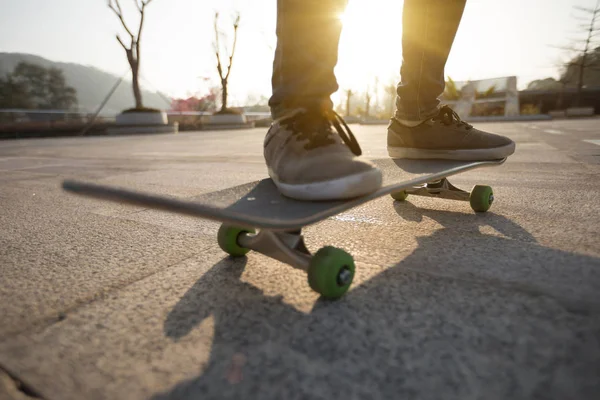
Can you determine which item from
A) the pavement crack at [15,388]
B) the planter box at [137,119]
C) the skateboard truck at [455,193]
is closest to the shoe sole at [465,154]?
the skateboard truck at [455,193]

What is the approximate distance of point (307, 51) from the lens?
1.14 m

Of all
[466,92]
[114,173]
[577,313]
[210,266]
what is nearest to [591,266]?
[577,313]

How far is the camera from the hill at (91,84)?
12084 centimetres

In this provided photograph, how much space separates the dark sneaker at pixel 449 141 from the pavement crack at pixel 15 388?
1552 millimetres

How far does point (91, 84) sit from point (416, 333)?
166570 mm

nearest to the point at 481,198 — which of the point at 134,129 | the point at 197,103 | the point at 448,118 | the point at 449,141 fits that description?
the point at 449,141

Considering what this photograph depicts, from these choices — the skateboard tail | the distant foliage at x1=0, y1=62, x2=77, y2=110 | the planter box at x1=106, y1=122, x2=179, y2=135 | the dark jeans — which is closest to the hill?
the distant foliage at x1=0, y1=62, x2=77, y2=110

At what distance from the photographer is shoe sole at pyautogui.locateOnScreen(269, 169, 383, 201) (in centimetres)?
88

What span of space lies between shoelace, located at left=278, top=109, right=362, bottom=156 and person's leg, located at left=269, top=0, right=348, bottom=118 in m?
0.04

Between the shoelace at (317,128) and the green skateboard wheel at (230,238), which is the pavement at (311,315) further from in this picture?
the shoelace at (317,128)

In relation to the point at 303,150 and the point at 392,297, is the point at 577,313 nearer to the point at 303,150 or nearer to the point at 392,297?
the point at 392,297

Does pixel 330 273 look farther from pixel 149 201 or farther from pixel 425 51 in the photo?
pixel 425 51

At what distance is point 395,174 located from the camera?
1307 millimetres

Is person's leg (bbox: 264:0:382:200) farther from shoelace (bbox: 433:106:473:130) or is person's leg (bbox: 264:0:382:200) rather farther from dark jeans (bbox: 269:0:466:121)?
shoelace (bbox: 433:106:473:130)
